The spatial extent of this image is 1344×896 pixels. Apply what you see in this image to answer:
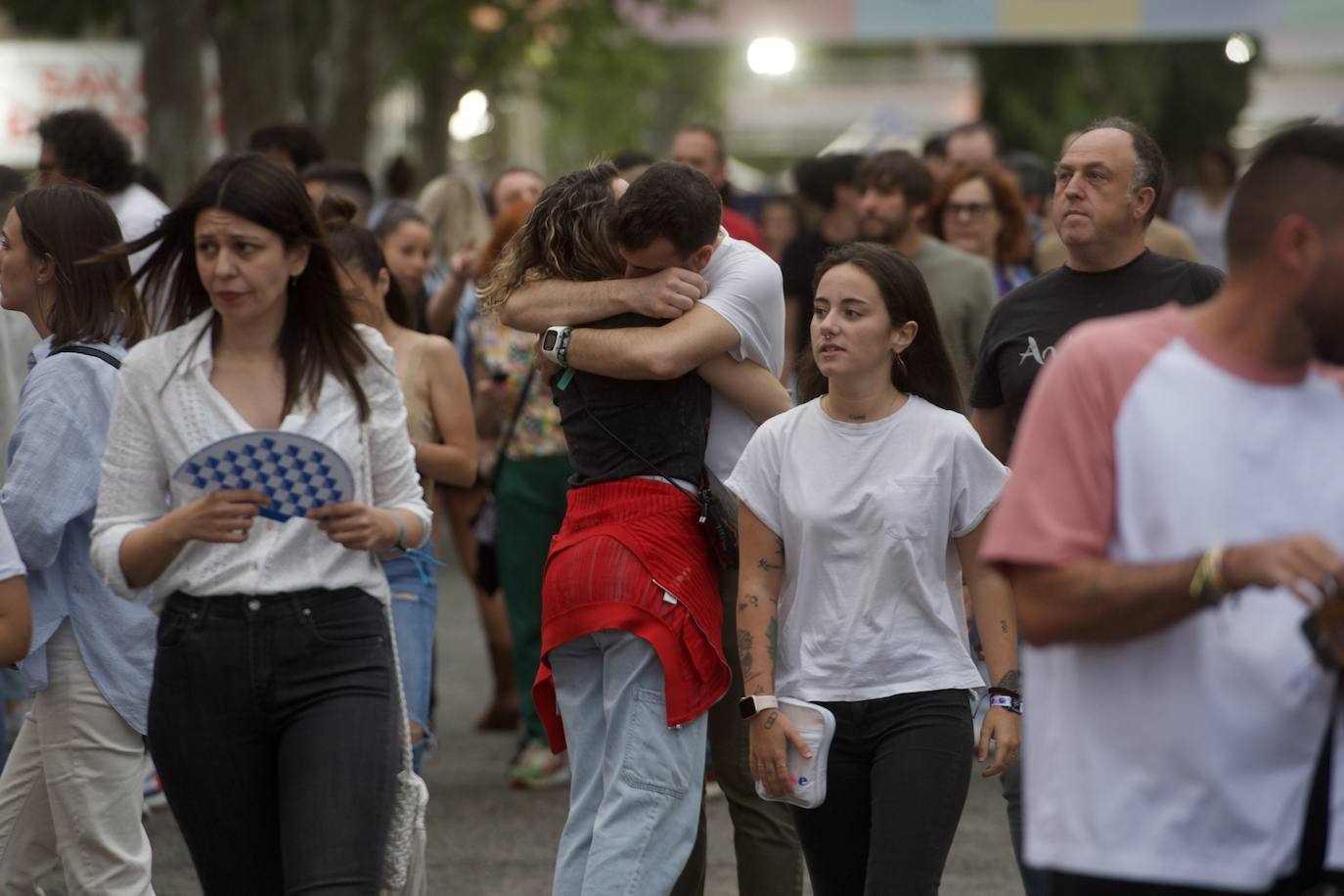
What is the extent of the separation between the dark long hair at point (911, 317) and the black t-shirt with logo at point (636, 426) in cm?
44

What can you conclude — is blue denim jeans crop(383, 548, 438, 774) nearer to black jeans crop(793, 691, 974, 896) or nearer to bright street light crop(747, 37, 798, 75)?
black jeans crop(793, 691, 974, 896)

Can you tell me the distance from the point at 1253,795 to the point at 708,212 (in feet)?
7.49

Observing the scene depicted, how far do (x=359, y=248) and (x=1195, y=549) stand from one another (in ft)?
13.2

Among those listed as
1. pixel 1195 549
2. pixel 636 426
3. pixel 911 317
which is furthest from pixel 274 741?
pixel 1195 549

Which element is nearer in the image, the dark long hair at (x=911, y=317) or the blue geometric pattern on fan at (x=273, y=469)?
the blue geometric pattern on fan at (x=273, y=469)

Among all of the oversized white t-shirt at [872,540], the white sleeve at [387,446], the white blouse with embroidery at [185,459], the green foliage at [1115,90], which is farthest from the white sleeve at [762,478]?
the green foliage at [1115,90]

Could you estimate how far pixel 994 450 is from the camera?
223 inches

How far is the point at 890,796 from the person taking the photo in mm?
4363

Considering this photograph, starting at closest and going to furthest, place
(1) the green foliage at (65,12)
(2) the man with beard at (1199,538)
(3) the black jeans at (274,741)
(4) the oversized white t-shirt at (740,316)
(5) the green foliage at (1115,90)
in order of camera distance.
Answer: (2) the man with beard at (1199,538)
(3) the black jeans at (274,741)
(4) the oversized white t-shirt at (740,316)
(1) the green foliage at (65,12)
(5) the green foliage at (1115,90)

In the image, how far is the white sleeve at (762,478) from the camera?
15.1 feet

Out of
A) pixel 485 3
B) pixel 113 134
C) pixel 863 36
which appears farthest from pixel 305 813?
pixel 485 3

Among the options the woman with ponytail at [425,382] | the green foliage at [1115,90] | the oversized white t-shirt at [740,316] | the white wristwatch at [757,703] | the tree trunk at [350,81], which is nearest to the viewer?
the white wristwatch at [757,703]

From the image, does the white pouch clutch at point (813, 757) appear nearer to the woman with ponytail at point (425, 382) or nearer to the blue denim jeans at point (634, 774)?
the blue denim jeans at point (634, 774)

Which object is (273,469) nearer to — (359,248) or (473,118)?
(359,248)
